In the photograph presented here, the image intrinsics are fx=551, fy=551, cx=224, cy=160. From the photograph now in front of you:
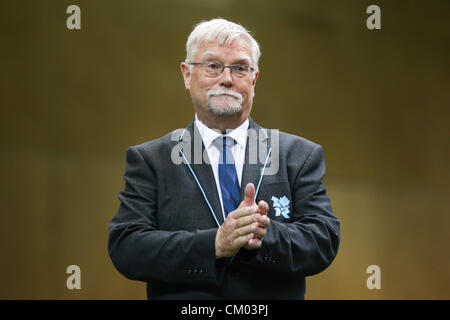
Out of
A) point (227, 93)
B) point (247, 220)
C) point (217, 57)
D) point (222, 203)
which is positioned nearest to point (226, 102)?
point (227, 93)

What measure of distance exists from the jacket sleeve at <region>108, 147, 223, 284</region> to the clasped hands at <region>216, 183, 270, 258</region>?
5cm

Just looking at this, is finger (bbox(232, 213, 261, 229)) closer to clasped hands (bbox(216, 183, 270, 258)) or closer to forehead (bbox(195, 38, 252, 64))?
clasped hands (bbox(216, 183, 270, 258))

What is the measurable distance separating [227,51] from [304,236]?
59 centimetres

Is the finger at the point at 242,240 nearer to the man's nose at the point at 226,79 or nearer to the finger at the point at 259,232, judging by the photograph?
the finger at the point at 259,232

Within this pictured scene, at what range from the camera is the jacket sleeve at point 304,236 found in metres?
1.49

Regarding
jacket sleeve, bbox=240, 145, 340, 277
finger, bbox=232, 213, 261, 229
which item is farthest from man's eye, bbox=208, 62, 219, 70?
finger, bbox=232, 213, 261, 229

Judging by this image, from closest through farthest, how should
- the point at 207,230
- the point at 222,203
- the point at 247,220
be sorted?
the point at 247,220, the point at 207,230, the point at 222,203

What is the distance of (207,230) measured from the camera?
151 cm

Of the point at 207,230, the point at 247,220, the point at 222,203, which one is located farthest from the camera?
the point at 222,203

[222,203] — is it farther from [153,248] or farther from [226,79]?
[226,79]

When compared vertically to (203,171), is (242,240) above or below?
below

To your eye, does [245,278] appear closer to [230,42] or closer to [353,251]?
[230,42]

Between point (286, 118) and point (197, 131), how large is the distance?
2096 millimetres

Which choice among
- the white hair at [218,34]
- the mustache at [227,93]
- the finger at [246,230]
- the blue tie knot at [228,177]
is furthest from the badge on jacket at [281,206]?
the white hair at [218,34]
